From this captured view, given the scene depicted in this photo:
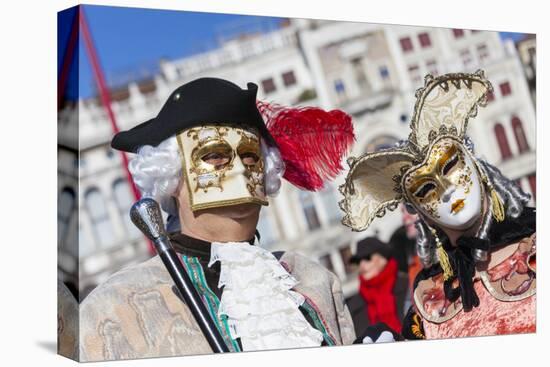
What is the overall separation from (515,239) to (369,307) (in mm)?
1176

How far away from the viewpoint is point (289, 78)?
778 cm

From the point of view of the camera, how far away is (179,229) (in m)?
6.35

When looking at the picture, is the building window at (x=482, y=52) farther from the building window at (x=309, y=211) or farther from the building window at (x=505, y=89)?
the building window at (x=309, y=211)

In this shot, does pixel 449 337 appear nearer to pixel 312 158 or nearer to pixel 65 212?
pixel 312 158

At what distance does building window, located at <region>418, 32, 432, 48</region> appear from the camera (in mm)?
7754

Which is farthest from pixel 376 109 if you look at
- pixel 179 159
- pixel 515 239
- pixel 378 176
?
pixel 179 159

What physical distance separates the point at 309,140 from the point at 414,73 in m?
1.32

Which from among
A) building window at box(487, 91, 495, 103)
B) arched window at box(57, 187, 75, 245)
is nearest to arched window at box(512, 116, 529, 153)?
building window at box(487, 91, 495, 103)

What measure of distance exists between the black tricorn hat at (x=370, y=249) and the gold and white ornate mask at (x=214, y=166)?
7.99ft

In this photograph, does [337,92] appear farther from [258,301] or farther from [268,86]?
[258,301]

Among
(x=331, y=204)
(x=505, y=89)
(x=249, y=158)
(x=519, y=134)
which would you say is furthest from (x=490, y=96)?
(x=249, y=158)

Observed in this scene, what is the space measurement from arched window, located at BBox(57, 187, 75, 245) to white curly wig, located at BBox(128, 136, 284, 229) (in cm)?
39

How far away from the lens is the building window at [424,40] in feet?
25.4

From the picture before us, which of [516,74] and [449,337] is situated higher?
[516,74]
